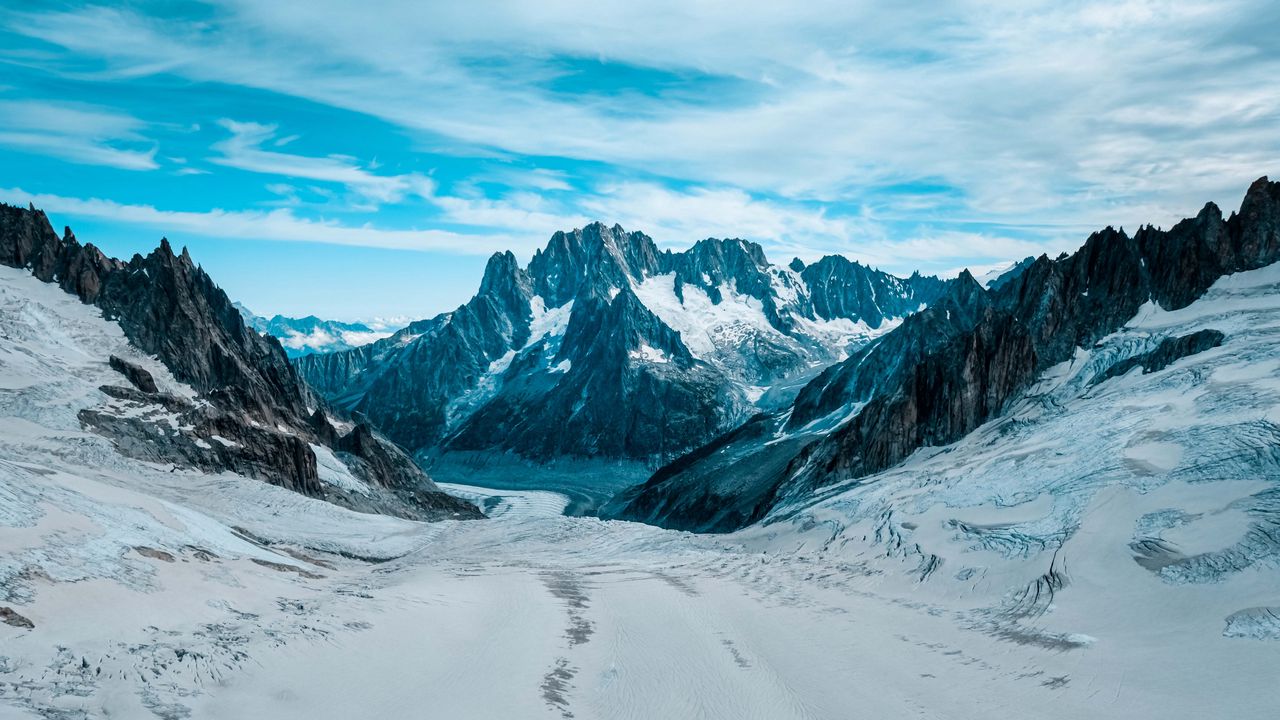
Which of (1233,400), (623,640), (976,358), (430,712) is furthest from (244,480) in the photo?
(1233,400)

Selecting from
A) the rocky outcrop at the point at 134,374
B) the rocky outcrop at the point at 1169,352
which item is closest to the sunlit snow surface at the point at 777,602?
the rocky outcrop at the point at 1169,352

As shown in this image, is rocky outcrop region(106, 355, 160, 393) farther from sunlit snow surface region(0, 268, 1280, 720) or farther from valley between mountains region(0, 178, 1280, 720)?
sunlit snow surface region(0, 268, 1280, 720)

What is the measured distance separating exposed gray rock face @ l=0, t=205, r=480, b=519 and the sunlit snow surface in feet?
65.5

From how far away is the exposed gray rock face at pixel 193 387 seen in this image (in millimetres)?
78500

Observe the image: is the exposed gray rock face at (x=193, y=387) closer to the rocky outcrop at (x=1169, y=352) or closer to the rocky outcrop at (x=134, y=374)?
the rocky outcrop at (x=134, y=374)

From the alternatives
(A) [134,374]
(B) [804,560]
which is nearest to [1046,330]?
(B) [804,560]

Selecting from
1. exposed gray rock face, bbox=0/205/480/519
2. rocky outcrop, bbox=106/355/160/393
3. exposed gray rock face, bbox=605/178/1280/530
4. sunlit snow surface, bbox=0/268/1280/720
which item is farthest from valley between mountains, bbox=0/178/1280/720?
rocky outcrop, bbox=106/355/160/393

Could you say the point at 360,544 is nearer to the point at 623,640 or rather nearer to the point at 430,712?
the point at 623,640

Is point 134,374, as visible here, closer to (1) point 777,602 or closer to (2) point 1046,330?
(1) point 777,602

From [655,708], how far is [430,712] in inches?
257

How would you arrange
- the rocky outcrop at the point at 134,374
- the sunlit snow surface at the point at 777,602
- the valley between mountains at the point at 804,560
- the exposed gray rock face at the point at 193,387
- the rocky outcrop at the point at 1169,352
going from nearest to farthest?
1. the sunlit snow surface at the point at 777,602
2. the valley between mountains at the point at 804,560
3. the rocky outcrop at the point at 1169,352
4. the exposed gray rock face at the point at 193,387
5. the rocky outcrop at the point at 134,374

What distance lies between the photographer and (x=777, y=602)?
123 ft

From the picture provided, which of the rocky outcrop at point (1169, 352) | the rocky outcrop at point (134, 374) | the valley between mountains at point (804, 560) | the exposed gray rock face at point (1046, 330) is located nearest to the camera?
the valley between mountains at point (804, 560)

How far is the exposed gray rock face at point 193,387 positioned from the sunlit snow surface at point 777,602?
65.5ft
